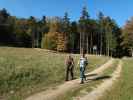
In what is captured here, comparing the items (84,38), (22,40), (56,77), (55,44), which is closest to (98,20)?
(84,38)

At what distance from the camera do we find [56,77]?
23.3 meters

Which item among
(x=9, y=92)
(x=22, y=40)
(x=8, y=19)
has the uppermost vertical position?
(x=8, y=19)

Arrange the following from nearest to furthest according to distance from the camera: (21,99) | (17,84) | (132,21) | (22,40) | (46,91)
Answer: (21,99)
(46,91)
(17,84)
(132,21)
(22,40)

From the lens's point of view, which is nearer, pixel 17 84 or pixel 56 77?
pixel 17 84

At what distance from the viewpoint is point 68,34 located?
111188 millimetres

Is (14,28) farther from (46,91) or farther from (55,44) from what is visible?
(46,91)

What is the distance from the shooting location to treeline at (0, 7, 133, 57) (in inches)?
4055

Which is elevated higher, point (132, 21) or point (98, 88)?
point (132, 21)

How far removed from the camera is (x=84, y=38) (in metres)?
112

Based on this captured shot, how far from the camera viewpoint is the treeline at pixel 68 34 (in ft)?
338

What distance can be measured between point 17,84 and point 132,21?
72230 mm

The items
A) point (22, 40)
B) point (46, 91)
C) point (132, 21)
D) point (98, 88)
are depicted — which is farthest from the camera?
point (22, 40)

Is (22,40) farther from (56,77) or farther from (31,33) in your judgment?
(56,77)

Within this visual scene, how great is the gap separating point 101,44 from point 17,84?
310 feet
